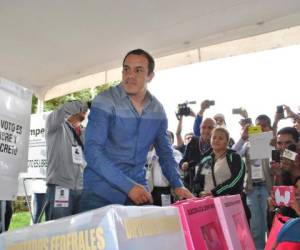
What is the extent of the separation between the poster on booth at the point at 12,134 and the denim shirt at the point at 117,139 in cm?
56

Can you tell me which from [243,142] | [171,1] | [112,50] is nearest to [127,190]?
[171,1]

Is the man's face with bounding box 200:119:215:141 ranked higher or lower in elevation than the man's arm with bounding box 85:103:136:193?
higher

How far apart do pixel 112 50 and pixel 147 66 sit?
7.23 feet

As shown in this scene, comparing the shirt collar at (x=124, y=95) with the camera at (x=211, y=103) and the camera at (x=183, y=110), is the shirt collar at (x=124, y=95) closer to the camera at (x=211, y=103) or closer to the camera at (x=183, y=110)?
the camera at (x=211, y=103)

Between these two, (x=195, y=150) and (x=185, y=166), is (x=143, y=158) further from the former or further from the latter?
(x=195, y=150)

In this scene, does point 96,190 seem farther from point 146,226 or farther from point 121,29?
point 121,29

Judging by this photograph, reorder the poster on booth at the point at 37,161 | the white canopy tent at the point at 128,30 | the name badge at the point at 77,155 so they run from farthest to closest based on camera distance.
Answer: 1. the poster on booth at the point at 37,161
2. the name badge at the point at 77,155
3. the white canopy tent at the point at 128,30

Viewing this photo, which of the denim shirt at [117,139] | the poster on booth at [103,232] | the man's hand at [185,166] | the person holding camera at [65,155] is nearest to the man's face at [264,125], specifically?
the man's hand at [185,166]

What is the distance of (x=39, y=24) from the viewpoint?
3.67 m

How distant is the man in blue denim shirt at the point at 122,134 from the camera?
1.93 meters

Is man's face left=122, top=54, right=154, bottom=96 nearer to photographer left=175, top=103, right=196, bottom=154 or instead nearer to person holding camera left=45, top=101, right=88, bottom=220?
person holding camera left=45, top=101, right=88, bottom=220

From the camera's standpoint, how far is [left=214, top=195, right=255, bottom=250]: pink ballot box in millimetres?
1778

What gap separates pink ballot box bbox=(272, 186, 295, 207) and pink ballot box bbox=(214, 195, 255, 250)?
1.70ft

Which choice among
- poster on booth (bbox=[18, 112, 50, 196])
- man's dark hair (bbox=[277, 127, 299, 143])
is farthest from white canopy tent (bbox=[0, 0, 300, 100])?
man's dark hair (bbox=[277, 127, 299, 143])
